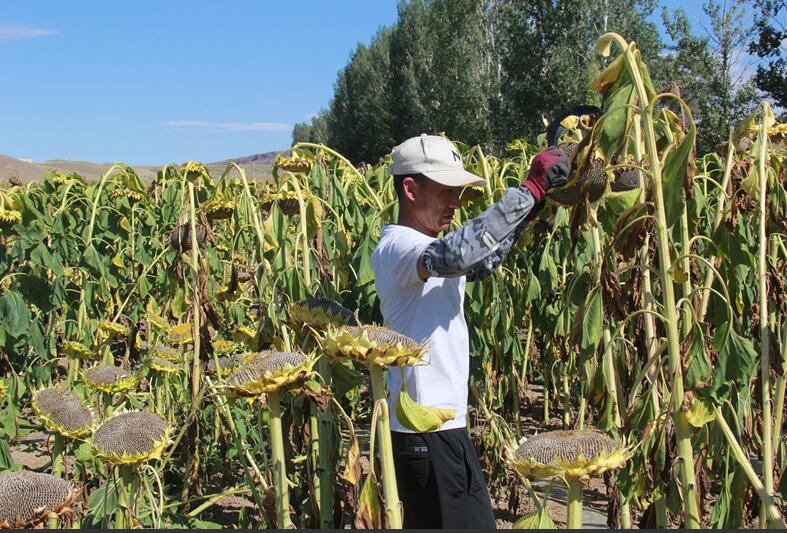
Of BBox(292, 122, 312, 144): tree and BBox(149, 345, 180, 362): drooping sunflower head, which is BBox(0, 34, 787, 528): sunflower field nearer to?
BBox(149, 345, 180, 362): drooping sunflower head

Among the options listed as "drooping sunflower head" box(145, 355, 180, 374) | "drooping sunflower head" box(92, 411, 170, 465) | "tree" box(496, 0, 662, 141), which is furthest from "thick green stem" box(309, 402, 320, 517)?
"tree" box(496, 0, 662, 141)

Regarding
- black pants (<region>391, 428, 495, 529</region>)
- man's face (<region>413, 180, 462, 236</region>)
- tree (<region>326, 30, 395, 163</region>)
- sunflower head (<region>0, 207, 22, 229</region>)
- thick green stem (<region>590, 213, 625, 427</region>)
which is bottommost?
black pants (<region>391, 428, 495, 529</region>)

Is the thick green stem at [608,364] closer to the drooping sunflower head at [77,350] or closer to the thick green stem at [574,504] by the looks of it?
the thick green stem at [574,504]

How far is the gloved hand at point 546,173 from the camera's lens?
186cm

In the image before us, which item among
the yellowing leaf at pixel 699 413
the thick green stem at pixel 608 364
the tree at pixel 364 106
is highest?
the tree at pixel 364 106

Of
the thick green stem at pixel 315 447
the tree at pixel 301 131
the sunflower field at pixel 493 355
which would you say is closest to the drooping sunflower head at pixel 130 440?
the sunflower field at pixel 493 355

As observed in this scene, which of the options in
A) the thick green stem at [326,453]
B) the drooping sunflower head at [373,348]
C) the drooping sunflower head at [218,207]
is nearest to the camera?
the drooping sunflower head at [373,348]

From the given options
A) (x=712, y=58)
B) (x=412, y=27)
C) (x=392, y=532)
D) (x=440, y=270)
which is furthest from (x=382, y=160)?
(x=412, y=27)

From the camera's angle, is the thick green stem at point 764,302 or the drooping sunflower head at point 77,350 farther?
the drooping sunflower head at point 77,350

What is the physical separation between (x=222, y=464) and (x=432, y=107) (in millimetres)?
40812

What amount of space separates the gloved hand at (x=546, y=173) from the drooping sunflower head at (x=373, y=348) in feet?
1.62

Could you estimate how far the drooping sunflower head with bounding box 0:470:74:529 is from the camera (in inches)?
62.3

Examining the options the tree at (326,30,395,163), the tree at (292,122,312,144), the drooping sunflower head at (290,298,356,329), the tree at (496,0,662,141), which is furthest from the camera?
the tree at (292,122,312,144)

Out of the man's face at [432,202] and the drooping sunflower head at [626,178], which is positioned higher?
the drooping sunflower head at [626,178]
